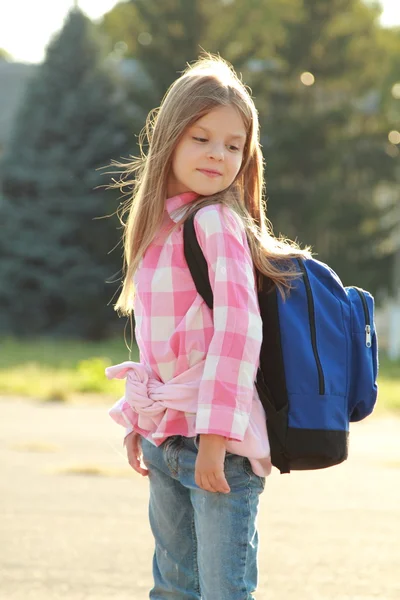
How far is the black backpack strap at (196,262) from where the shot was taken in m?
2.72

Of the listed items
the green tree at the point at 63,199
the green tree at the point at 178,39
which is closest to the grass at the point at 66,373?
the green tree at the point at 63,199

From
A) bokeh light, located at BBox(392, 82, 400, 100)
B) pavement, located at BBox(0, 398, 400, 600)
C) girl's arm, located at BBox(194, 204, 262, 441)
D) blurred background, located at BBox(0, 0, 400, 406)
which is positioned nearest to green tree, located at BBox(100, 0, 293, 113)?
blurred background, located at BBox(0, 0, 400, 406)

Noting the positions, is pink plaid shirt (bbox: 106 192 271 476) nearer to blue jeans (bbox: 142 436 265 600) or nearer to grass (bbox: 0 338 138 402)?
blue jeans (bbox: 142 436 265 600)

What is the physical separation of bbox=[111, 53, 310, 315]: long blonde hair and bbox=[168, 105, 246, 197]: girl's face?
0.02 meters

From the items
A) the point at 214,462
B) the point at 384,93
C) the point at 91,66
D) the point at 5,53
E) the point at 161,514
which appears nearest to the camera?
the point at 214,462

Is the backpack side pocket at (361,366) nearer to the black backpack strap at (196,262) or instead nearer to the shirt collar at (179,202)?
the black backpack strap at (196,262)

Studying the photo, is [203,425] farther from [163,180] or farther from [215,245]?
[163,180]

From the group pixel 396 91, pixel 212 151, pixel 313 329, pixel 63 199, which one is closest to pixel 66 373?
pixel 63 199

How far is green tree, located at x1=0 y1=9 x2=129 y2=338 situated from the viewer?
23891mm

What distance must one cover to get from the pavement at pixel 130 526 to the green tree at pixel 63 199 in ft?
50.9

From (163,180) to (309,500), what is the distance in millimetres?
3674

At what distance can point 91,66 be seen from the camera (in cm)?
2481

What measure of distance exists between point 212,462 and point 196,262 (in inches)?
19.1

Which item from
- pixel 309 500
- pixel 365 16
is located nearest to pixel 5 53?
pixel 365 16
